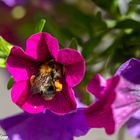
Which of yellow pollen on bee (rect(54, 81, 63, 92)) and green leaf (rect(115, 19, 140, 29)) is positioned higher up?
yellow pollen on bee (rect(54, 81, 63, 92))

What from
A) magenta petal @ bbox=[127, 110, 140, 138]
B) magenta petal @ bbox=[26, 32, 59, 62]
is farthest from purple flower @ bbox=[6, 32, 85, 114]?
magenta petal @ bbox=[127, 110, 140, 138]

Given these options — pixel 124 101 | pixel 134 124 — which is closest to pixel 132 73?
pixel 124 101

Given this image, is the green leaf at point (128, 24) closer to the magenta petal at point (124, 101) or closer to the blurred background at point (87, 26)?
the blurred background at point (87, 26)

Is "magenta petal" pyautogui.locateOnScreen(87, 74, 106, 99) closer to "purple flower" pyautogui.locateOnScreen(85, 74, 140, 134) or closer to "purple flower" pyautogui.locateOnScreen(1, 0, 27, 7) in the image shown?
"purple flower" pyautogui.locateOnScreen(85, 74, 140, 134)

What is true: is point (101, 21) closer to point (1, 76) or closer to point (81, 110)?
point (81, 110)

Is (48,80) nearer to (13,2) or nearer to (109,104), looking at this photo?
(109,104)

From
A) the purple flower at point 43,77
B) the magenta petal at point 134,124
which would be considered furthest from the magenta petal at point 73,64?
the magenta petal at point 134,124

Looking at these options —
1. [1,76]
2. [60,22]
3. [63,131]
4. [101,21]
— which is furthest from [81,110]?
[1,76]
